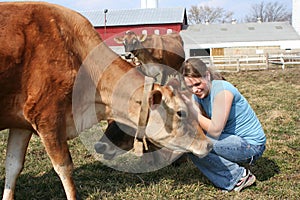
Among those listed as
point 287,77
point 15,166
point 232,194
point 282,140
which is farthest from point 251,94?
point 15,166

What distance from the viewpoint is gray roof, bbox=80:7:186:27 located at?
138 feet

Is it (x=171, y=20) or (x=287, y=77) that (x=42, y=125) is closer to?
(x=287, y=77)

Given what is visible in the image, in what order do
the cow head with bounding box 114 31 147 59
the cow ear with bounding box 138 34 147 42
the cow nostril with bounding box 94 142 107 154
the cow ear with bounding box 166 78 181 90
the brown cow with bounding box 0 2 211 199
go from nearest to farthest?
the brown cow with bounding box 0 2 211 199
the cow ear with bounding box 166 78 181 90
the cow nostril with bounding box 94 142 107 154
the cow head with bounding box 114 31 147 59
the cow ear with bounding box 138 34 147 42

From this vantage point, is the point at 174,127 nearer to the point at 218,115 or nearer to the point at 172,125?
the point at 172,125

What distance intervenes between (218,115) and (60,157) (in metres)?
1.58

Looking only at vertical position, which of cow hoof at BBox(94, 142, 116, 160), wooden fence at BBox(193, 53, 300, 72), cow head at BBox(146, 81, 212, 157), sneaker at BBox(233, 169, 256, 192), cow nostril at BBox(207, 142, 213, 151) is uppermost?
cow head at BBox(146, 81, 212, 157)

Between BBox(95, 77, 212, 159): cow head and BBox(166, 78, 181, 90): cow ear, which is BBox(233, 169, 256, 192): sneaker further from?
BBox(166, 78, 181, 90): cow ear

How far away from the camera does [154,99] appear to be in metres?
3.60

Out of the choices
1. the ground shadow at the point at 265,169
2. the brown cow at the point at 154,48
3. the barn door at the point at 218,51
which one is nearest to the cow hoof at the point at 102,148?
the ground shadow at the point at 265,169

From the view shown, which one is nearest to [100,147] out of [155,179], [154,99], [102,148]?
[102,148]

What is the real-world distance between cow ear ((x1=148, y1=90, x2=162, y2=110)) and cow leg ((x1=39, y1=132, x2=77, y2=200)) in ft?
2.91

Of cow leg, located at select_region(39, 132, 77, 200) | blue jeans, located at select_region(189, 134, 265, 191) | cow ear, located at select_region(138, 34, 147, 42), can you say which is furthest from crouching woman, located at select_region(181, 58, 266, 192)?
cow ear, located at select_region(138, 34, 147, 42)

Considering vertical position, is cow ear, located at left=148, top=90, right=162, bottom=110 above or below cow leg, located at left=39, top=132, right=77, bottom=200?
above

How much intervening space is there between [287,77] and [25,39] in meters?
13.9
